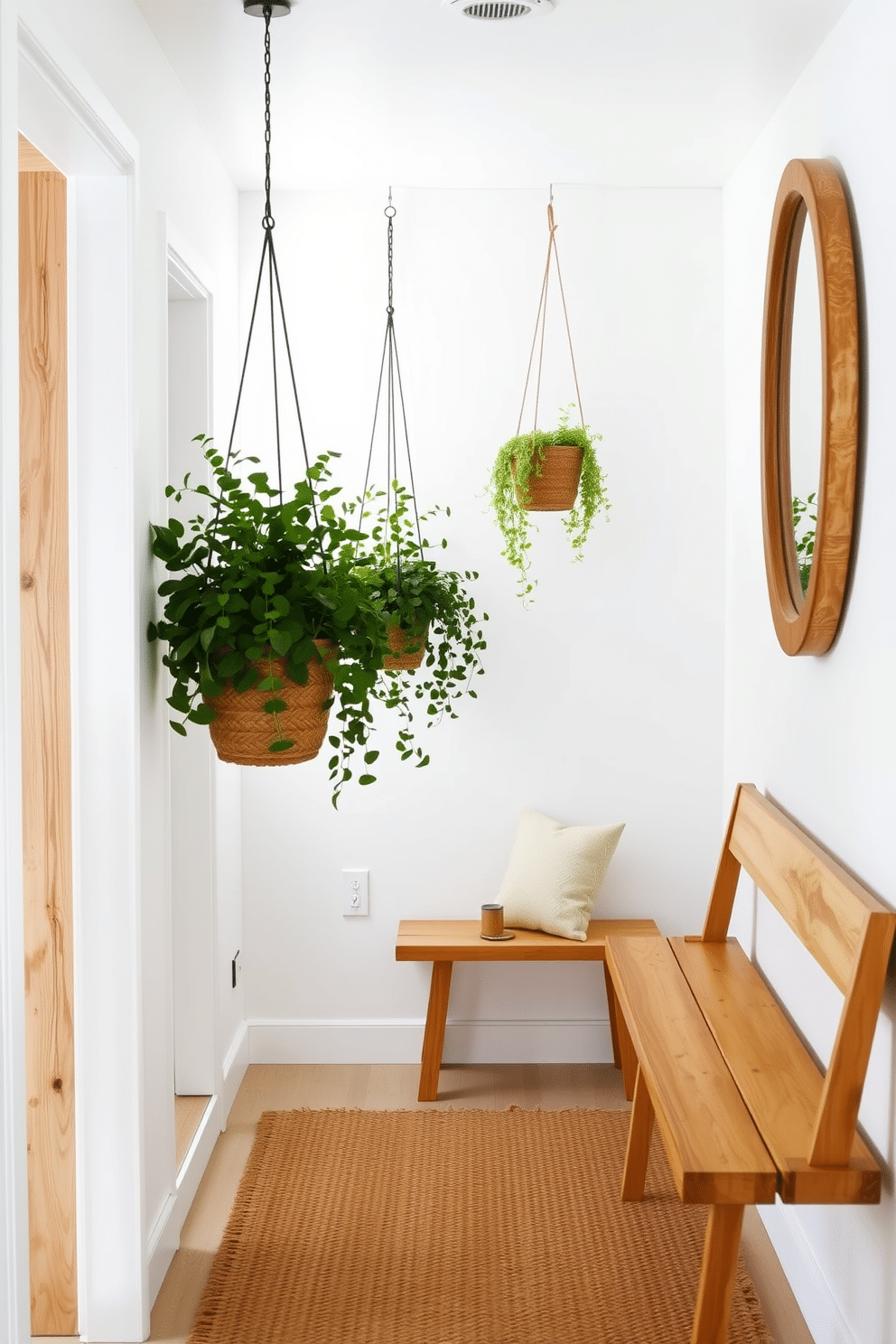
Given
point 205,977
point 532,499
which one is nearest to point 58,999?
point 205,977

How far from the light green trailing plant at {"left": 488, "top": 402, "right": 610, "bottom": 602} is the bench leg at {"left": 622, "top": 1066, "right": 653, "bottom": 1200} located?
1364 mm

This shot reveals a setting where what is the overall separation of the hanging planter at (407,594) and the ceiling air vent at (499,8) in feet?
3.61

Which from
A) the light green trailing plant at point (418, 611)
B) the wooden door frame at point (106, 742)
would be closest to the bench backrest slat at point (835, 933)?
the light green trailing plant at point (418, 611)

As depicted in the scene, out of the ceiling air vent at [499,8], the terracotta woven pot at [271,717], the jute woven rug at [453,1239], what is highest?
the ceiling air vent at [499,8]

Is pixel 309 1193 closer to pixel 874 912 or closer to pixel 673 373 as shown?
pixel 874 912

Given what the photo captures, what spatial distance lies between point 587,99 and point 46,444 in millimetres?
1421

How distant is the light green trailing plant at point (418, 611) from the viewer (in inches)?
115

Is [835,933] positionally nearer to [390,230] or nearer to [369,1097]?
[369,1097]

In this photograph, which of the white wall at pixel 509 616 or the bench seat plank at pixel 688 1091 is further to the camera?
the white wall at pixel 509 616

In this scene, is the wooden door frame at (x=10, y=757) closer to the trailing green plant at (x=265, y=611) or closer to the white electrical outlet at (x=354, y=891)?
the trailing green plant at (x=265, y=611)

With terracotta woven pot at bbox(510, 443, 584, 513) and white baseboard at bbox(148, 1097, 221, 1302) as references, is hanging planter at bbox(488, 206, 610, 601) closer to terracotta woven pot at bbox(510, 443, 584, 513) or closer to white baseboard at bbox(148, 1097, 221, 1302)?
terracotta woven pot at bbox(510, 443, 584, 513)

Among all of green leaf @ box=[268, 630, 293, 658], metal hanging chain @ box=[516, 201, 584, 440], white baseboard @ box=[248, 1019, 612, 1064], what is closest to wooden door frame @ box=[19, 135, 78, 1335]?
green leaf @ box=[268, 630, 293, 658]

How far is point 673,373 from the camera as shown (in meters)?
3.37

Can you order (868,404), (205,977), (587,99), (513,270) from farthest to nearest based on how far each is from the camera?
1. (513,270)
2. (205,977)
3. (587,99)
4. (868,404)
